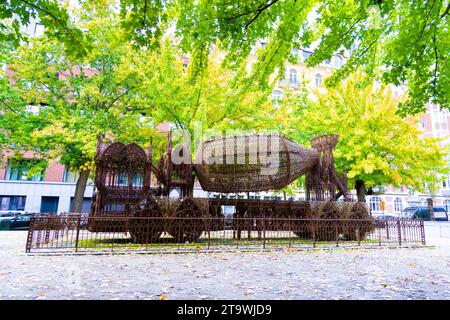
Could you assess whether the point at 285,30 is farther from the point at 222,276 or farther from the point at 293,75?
Answer: the point at 293,75

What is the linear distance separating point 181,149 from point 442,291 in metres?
10.2

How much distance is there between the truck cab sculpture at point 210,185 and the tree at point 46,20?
19.0ft

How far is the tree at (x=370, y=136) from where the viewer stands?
1859 centimetres

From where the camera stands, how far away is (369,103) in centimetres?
1939

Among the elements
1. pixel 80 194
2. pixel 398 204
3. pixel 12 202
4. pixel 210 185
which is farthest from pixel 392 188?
pixel 12 202

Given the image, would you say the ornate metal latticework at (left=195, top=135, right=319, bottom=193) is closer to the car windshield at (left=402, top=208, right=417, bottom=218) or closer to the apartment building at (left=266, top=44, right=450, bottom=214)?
the apartment building at (left=266, top=44, right=450, bottom=214)

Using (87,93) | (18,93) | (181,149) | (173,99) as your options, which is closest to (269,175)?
(181,149)

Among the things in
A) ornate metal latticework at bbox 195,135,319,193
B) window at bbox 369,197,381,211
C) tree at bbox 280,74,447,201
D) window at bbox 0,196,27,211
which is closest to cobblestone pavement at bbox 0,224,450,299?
ornate metal latticework at bbox 195,135,319,193

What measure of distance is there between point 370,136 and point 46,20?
18.3 m

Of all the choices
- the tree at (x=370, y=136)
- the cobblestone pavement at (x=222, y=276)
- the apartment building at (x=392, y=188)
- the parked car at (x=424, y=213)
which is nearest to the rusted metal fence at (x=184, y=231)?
the cobblestone pavement at (x=222, y=276)

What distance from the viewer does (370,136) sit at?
739 inches

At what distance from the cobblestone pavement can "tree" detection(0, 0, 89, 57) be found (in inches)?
183

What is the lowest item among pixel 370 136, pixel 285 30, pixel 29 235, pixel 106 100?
pixel 29 235
